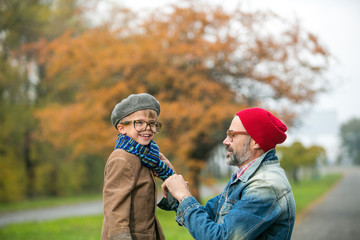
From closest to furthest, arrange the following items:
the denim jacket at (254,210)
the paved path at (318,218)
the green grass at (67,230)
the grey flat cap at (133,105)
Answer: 1. the denim jacket at (254,210)
2. the grey flat cap at (133,105)
3. the green grass at (67,230)
4. the paved path at (318,218)

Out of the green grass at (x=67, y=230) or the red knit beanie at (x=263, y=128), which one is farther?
the green grass at (x=67, y=230)

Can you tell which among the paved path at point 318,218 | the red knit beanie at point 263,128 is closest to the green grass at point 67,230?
the paved path at point 318,218

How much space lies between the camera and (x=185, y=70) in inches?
491

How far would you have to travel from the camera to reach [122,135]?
2.40m

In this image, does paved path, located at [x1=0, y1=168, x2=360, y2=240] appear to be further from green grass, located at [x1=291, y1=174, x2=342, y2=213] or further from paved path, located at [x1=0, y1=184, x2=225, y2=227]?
green grass, located at [x1=291, y1=174, x2=342, y2=213]

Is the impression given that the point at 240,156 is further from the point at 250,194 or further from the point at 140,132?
the point at 140,132

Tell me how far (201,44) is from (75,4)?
425 inches

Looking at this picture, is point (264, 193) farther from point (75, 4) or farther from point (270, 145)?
point (75, 4)

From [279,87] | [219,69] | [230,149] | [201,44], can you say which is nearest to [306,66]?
[279,87]

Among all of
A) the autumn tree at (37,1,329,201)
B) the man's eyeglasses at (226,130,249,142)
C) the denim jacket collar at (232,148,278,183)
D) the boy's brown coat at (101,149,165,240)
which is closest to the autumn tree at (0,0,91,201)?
the autumn tree at (37,1,329,201)

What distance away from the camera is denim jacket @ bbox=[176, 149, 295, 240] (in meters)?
1.96

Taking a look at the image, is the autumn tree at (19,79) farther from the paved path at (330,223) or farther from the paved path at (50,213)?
the paved path at (330,223)

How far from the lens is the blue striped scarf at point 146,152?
7.57 ft

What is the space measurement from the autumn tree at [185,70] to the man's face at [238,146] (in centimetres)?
916
